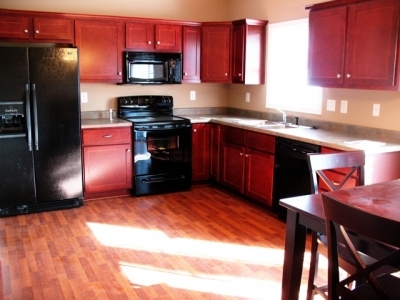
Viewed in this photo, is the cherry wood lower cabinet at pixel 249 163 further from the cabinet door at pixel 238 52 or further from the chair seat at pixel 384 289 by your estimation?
the chair seat at pixel 384 289

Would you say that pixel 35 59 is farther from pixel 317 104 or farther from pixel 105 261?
pixel 317 104

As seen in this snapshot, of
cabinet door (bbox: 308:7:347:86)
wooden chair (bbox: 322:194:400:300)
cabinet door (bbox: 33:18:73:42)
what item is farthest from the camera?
cabinet door (bbox: 33:18:73:42)

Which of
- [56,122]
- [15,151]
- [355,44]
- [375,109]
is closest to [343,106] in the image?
[375,109]

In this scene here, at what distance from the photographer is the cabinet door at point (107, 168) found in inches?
183

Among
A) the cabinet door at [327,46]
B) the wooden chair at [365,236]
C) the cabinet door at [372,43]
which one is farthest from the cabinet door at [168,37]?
the wooden chair at [365,236]

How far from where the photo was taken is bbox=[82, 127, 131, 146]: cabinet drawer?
15.1 ft

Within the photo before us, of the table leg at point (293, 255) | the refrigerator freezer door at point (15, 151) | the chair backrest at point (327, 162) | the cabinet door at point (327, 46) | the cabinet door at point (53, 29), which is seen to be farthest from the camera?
→ the cabinet door at point (53, 29)

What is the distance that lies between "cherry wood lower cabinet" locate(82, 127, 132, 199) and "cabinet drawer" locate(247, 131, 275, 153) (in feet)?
4.49

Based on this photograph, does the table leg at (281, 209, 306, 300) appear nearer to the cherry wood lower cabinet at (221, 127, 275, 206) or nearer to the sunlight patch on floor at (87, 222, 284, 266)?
the sunlight patch on floor at (87, 222, 284, 266)

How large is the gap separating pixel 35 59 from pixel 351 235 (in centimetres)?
343

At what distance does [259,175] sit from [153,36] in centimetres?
207

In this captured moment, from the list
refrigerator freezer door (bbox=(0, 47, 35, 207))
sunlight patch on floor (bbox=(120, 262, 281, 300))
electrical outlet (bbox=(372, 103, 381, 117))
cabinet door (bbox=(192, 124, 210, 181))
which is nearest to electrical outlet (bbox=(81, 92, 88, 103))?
refrigerator freezer door (bbox=(0, 47, 35, 207))

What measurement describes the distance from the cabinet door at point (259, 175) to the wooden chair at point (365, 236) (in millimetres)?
2389

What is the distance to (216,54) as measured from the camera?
209 inches
